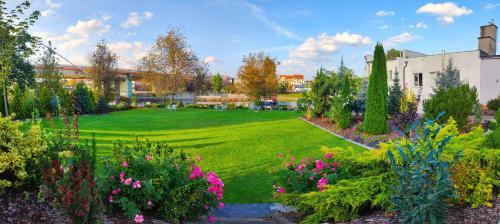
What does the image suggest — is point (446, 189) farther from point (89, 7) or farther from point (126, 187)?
point (89, 7)

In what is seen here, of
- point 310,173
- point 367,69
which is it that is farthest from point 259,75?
point 310,173

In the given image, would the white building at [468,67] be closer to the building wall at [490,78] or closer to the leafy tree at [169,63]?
the building wall at [490,78]

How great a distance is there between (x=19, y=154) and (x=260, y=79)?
107ft

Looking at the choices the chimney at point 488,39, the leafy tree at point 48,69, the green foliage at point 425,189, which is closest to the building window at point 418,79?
the chimney at point 488,39

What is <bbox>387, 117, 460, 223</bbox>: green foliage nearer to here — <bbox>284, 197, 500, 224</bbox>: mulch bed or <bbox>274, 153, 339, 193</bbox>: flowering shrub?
<bbox>284, 197, 500, 224</bbox>: mulch bed

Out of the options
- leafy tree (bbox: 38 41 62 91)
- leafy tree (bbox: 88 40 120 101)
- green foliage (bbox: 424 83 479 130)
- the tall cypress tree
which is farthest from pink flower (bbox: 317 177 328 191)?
leafy tree (bbox: 88 40 120 101)

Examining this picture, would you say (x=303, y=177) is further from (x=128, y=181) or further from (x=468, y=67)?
(x=468, y=67)

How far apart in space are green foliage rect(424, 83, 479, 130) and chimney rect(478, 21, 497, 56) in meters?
17.2

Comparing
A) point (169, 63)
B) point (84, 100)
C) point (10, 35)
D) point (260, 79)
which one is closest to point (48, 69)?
point (84, 100)

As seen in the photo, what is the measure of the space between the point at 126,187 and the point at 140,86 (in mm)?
71008

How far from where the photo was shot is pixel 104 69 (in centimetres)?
3744

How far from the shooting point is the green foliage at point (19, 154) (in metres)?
3.86

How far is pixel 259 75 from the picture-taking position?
36250 mm

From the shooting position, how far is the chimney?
24706 millimetres
